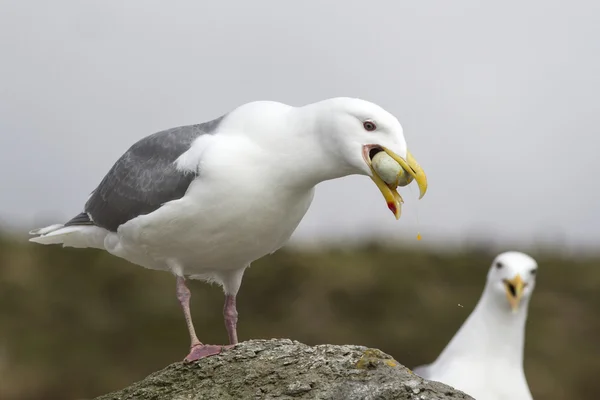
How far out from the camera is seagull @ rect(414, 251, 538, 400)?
908 centimetres

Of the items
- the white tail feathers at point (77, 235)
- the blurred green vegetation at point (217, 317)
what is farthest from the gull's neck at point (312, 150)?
the blurred green vegetation at point (217, 317)

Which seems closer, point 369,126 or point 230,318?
point 369,126

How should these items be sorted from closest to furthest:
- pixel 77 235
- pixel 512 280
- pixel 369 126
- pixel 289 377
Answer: pixel 289 377
pixel 369 126
pixel 77 235
pixel 512 280

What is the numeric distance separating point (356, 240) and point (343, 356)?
508 inches

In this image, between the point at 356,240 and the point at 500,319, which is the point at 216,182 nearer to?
the point at 500,319

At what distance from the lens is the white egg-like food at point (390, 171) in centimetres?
535

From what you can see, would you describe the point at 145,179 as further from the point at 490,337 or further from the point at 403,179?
the point at 490,337

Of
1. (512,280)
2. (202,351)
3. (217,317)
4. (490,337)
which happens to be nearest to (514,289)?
(512,280)

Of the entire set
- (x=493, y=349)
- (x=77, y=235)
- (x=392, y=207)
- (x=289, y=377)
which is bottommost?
(x=493, y=349)

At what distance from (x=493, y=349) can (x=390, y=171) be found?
177 inches

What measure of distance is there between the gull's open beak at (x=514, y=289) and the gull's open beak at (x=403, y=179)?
463 centimetres

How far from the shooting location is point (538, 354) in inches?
609

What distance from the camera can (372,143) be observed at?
5.45 m

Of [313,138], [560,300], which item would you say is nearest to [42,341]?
[560,300]
